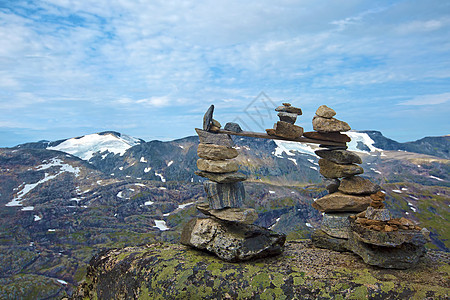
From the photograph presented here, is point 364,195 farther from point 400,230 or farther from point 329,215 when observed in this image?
point 400,230

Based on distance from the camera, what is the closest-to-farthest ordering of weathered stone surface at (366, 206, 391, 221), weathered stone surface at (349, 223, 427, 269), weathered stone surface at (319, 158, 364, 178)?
weathered stone surface at (349, 223, 427, 269), weathered stone surface at (366, 206, 391, 221), weathered stone surface at (319, 158, 364, 178)

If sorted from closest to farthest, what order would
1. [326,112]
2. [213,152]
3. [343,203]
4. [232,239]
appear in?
1. [232,239]
2. [213,152]
3. [343,203]
4. [326,112]

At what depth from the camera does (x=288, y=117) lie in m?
18.3

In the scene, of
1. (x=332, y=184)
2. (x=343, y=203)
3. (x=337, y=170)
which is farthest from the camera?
(x=332, y=184)

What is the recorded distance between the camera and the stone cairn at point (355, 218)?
47.5ft

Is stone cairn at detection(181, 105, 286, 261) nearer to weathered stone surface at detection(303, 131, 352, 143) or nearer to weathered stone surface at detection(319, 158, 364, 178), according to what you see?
weathered stone surface at detection(303, 131, 352, 143)

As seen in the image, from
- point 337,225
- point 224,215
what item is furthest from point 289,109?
point 337,225

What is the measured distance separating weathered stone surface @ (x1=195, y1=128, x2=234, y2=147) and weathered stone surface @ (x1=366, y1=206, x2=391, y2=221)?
26.4 ft

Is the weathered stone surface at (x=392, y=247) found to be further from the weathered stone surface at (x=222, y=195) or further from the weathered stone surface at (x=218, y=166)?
the weathered stone surface at (x=218, y=166)

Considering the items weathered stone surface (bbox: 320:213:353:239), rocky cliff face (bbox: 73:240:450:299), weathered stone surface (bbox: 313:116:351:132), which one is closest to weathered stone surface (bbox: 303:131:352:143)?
weathered stone surface (bbox: 313:116:351:132)

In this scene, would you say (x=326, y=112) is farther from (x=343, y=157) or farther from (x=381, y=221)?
(x=381, y=221)

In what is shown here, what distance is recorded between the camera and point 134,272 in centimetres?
1532

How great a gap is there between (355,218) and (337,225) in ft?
7.08

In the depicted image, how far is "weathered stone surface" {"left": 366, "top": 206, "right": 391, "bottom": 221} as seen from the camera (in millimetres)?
15195
